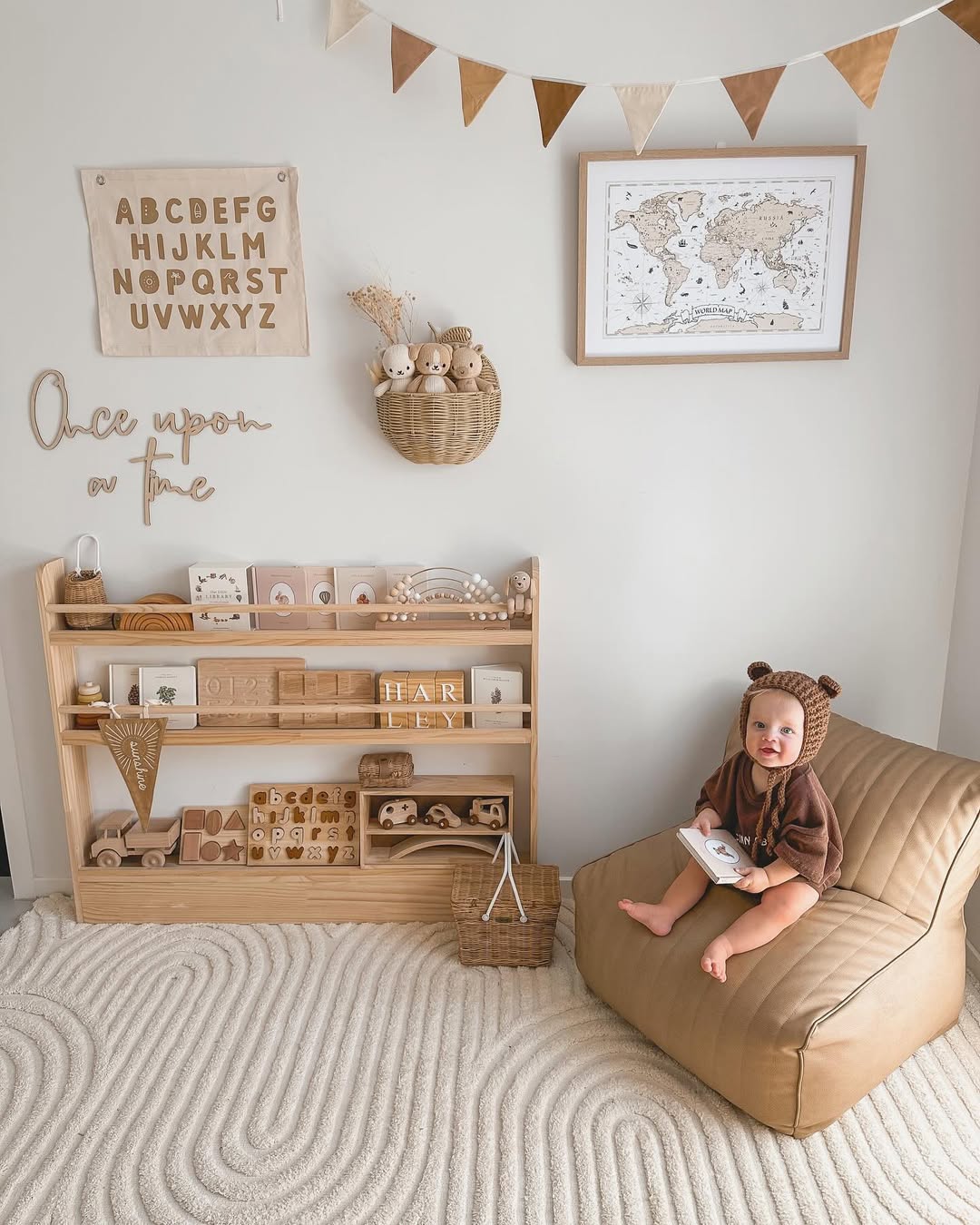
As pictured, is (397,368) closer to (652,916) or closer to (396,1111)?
(652,916)

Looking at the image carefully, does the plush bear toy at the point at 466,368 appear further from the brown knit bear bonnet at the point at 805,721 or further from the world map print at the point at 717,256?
the brown knit bear bonnet at the point at 805,721

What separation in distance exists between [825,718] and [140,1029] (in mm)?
1616

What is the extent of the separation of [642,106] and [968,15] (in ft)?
1.70

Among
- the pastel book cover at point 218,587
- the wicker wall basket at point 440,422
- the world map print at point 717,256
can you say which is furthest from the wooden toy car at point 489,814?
the world map print at point 717,256

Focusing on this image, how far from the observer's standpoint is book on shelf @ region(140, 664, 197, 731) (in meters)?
2.35

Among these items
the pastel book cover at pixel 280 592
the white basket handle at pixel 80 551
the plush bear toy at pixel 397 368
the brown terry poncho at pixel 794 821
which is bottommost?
the brown terry poncho at pixel 794 821

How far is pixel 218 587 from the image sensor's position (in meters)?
2.28

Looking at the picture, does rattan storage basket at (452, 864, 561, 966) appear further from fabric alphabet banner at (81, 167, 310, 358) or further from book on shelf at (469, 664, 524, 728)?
fabric alphabet banner at (81, 167, 310, 358)

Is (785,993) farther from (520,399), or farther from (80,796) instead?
(80,796)

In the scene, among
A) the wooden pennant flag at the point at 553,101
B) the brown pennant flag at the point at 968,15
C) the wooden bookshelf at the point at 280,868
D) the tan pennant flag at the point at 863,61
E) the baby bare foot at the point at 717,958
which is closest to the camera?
the brown pennant flag at the point at 968,15

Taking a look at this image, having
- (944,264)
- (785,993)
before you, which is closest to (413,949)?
(785,993)

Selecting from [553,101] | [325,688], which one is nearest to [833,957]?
[325,688]

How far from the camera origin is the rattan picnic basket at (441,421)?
2.04m

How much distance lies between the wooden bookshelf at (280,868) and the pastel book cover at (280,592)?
59 millimetres
